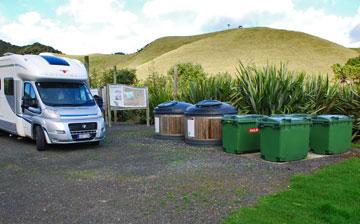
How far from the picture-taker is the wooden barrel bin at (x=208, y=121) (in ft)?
39.0

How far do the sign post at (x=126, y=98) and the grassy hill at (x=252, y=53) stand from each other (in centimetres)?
4924

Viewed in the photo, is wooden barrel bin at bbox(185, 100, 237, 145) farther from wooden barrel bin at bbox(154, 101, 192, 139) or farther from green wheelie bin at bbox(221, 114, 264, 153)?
wooden barrel bin at bbox(154, 101, 192, 139)

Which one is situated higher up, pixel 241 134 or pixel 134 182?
pixel 241 134

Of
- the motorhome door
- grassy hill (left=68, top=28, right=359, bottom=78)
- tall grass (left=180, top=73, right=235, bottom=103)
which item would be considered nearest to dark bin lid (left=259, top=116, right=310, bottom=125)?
tall grass (left=180, top=73, right=235, bottom=103)

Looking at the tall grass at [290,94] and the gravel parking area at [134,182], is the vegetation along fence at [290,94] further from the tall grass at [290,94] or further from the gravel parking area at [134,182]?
the gravel parking area at [134,182]

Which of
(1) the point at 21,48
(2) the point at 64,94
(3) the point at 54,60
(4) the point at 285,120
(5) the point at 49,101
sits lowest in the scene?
(4) the point at 285,120

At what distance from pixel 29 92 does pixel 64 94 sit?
972mm

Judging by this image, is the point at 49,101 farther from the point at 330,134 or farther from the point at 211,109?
the point at 330,134

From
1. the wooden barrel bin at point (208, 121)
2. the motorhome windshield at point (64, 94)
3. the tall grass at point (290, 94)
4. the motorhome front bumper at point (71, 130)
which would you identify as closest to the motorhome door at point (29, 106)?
the motorhome windshield at point (64, 94)

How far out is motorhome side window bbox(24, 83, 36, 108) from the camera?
479 inches

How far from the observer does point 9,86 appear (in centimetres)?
1340

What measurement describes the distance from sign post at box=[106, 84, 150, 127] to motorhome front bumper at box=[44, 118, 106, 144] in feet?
18.2

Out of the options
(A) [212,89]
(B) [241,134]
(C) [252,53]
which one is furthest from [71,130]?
(C) [252,53]

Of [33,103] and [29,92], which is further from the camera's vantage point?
[29,92]
